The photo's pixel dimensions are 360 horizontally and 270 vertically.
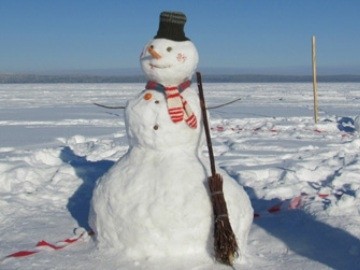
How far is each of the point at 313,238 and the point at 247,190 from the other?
61.3 inches

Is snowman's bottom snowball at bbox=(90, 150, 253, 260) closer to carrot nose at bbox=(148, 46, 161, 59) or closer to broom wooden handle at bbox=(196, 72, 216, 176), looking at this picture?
broom wooden handle at bbox=(196, 72, 216, 176)

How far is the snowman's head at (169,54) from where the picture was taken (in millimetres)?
3549

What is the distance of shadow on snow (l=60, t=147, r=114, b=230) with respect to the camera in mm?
4713

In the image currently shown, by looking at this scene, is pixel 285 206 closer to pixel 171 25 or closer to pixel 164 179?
pixel 164 179

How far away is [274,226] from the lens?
4.32 meters

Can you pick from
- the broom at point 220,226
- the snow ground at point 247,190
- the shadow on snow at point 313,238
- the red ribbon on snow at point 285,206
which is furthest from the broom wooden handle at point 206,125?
the red ribbon on snow at point 285,206

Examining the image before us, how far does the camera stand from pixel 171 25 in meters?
3.61

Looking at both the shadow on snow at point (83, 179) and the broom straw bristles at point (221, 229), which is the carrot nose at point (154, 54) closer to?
the broom straw bristles at point (221, 229)

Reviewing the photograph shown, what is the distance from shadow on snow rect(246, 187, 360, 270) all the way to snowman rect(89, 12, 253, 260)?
490 mm

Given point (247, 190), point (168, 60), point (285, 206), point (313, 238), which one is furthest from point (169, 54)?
point (247, 190)

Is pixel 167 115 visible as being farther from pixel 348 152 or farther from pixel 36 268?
pixel 348 152

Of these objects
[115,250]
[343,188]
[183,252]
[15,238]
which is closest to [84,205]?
[15,238]

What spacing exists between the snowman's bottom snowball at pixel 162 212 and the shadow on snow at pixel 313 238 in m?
0.51

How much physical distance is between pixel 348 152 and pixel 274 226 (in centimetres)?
369
